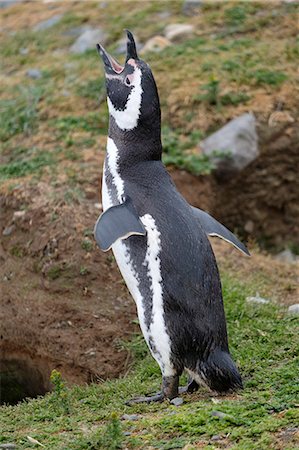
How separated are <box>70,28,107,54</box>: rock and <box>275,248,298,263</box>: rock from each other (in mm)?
3037

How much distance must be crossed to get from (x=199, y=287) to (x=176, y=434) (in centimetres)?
81

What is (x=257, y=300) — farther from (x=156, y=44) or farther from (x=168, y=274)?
(x=156, y=44)

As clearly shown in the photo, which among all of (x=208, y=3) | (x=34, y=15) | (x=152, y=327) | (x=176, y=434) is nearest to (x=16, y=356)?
(x=152, y=327)

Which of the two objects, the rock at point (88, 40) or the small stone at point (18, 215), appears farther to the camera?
the rock at point (88, 40)

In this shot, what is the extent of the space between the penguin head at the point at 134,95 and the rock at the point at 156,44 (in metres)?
3.99

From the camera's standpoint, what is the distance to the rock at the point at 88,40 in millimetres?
9295

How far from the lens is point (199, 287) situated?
4316 millimetres

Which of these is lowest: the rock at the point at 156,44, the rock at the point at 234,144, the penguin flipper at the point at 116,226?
the rock at the point at 234,144

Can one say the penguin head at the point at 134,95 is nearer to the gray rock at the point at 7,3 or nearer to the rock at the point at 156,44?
the rock at the point at 156,44

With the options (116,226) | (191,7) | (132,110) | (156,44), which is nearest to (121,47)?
(156,44)

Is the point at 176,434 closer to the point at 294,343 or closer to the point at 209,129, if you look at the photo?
the point at 294,343

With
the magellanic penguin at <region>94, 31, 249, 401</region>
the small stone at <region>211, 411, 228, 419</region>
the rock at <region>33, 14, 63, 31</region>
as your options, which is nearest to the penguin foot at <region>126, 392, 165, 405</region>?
the magellanic penguin at <region>94, 31, 249, 401</region>

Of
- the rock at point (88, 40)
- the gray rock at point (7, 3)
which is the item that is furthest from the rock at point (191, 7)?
the gray rock at point (7, 3)

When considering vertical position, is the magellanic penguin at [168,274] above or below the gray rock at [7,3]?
above
